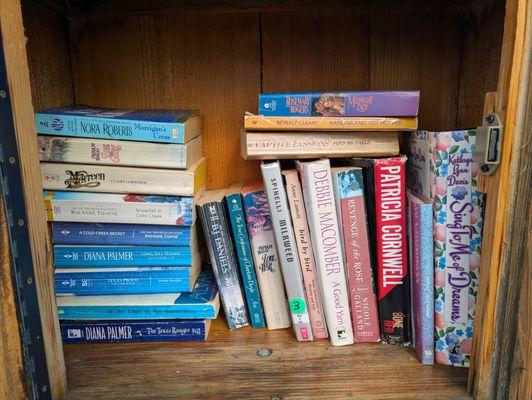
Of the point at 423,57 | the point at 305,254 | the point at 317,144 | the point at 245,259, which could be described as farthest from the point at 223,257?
the point at 423,57

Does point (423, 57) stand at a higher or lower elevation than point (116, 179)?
higher

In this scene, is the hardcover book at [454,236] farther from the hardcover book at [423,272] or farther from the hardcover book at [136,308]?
the hardcover book at [136,308]

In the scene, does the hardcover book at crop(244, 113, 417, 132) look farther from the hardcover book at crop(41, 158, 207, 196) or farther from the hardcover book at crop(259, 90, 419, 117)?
the hardcover book at crop(41, 158, 207, 196)

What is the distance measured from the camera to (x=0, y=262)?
471mm

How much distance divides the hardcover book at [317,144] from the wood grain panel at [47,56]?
0.40 metres

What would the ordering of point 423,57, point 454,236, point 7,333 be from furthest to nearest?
point 423,57 → point 454,236 → point 7,333

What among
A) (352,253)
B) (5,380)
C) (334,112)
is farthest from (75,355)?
(334,112)

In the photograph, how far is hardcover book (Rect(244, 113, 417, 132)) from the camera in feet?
2.31

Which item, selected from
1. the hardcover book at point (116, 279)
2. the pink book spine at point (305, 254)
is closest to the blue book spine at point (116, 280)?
the hardcover book at point (116, 279)

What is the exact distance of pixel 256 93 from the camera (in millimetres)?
891

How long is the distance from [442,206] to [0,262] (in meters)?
0.60

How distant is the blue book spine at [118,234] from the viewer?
0.73 meters

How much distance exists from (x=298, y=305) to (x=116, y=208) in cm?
35

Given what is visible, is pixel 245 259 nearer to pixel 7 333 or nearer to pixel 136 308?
pixel 136 308
